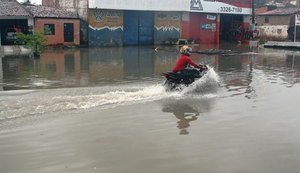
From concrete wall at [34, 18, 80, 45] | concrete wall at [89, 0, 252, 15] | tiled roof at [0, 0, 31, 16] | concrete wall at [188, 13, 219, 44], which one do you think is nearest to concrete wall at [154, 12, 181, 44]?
concrete wall at [89, 0, 252, 15]

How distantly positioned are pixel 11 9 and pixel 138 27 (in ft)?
42.7

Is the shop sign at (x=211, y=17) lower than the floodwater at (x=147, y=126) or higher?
higher

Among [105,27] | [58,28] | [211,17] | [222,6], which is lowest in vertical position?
[58,28]

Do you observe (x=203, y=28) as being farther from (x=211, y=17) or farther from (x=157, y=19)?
(x=157, y=19)

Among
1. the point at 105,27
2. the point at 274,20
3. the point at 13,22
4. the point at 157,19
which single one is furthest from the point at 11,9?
the point at 274,20

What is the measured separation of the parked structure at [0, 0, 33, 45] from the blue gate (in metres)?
10.2

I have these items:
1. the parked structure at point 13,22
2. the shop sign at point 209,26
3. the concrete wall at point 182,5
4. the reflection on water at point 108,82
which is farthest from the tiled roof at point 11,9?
the shop sign at point 209,26

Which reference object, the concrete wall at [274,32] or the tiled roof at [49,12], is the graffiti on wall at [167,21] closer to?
the tiled roof at [49,12]

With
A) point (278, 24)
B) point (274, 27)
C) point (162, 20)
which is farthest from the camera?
point (274, 27)

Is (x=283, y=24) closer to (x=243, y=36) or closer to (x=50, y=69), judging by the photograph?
(x=243, y=36)

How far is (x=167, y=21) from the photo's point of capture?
1737 inches

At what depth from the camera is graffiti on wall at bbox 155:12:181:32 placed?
1712 inches

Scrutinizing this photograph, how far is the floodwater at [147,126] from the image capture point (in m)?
6.96

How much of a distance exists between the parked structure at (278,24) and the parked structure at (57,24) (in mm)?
25716
